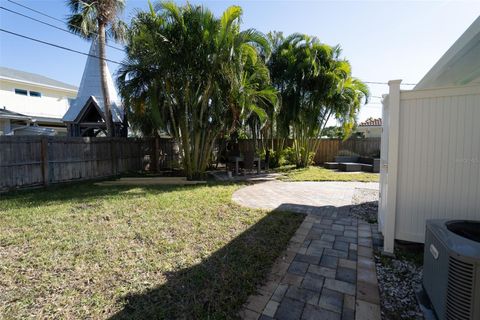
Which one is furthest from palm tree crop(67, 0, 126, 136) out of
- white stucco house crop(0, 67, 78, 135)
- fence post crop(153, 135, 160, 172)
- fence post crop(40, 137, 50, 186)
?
white stucco house crop(0, 67, 78, 135)

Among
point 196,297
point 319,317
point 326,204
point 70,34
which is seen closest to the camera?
point 319,317

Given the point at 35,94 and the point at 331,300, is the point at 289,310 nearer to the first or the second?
the point at 331,300

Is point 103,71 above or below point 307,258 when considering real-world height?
above

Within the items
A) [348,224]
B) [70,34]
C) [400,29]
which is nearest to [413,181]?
[348,224]

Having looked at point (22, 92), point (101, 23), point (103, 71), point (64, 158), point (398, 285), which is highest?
point (101, 23)

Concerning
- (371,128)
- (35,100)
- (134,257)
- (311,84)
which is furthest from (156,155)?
(371,128)

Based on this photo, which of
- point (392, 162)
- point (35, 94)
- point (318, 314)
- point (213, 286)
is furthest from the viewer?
point (35, 94)

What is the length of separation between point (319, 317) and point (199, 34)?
7.54m

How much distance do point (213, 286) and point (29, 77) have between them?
23.6 metres

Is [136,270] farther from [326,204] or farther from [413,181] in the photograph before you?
[326,204]

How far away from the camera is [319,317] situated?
1916 mm

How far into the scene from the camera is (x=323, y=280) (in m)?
2.45

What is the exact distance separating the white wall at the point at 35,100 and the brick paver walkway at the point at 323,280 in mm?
21089

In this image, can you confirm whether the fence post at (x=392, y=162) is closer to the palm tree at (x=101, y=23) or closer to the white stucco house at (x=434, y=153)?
the white stucco house at (x=434, y=153)
